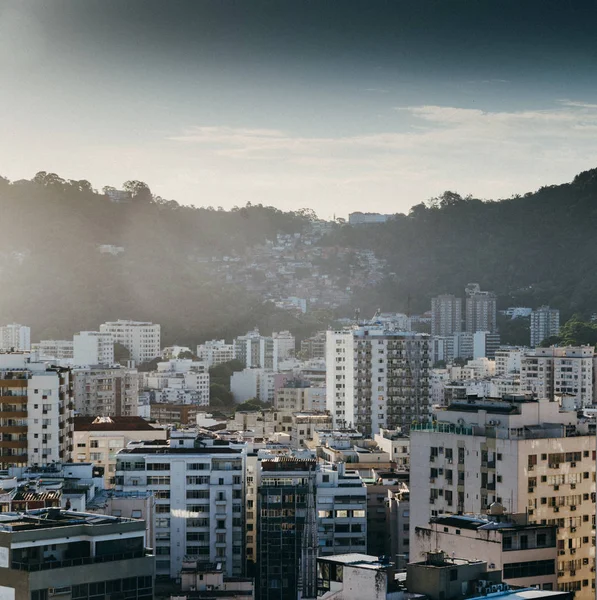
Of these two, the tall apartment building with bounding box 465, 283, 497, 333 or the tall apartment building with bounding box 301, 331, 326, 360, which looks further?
the tall apartment building with bounding box 465, 283, 497, 333

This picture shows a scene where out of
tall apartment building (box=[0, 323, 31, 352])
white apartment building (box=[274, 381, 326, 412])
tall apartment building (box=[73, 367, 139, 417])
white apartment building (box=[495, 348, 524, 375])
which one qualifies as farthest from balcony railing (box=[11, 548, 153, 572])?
tall apartment building (box=[0, 323, 31, 352])

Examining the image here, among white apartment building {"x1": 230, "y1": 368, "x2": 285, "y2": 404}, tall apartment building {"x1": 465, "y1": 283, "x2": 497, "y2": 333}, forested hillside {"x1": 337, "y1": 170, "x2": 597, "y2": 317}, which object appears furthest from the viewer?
forested hillside {"x1": 337, "y1": 170, "x2": 597, "y2": 317}

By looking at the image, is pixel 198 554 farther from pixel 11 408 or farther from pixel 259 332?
pixel 259 332

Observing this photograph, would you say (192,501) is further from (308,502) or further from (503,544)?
(503,544)

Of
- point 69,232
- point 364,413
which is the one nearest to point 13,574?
point 364,413

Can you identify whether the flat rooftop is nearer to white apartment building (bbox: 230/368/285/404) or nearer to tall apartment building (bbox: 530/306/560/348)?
white apartment building (bbox: 230/368/285/404)

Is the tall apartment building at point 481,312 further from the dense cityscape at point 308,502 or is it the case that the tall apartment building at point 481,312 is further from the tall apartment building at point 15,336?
the dense cityscape at point 308,502

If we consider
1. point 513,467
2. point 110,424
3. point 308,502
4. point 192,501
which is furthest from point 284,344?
point 513,467
